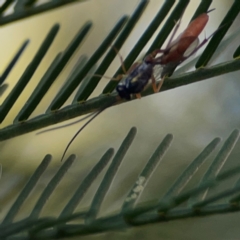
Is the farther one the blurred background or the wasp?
the blurred background

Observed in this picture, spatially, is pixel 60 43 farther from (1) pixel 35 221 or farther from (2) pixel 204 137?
(1) pixel 35 221

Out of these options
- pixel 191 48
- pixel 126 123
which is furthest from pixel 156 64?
pixel 126 123

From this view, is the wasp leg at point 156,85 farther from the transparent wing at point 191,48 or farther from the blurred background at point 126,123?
the blurred background at point 126,123

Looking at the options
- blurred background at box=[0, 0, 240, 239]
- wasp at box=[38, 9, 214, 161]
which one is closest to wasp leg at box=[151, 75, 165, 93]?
wasp at box=[38, 9, 214, 161]

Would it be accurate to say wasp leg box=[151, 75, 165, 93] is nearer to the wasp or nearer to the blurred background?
the wasp

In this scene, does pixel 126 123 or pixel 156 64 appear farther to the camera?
pixel 126 123

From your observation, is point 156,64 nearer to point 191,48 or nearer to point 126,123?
point 191,48

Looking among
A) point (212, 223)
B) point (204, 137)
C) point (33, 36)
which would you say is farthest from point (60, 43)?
point (212, 223)

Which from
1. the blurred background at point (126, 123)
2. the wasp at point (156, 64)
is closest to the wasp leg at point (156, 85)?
the wasp at point (156, 64)
